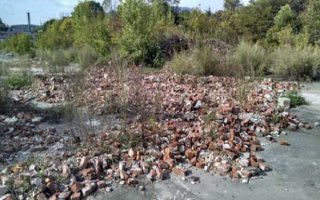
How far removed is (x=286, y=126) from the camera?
16.4ft

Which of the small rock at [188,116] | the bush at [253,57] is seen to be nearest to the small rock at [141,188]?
the small rock at [188,116]

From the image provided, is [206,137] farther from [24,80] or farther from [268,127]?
[24,80]

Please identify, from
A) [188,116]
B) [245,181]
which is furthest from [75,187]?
[188,116]

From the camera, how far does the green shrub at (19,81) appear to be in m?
8.10

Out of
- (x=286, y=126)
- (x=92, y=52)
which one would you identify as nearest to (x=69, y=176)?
(x=286, y=126)

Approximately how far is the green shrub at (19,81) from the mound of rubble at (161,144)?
2.86m

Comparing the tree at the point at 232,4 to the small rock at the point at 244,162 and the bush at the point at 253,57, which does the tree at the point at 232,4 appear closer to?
the bush at the point at 253,57

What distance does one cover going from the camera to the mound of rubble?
3.36 m

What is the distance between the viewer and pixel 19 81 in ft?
27.1

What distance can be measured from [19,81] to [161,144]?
533 cm

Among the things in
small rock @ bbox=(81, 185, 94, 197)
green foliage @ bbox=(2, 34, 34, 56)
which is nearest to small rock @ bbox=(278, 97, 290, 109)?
small rock @ bbox=(81, 185, 94, 197)

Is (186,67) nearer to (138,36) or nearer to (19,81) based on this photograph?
(138,36)

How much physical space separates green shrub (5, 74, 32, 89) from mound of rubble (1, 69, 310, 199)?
286cm

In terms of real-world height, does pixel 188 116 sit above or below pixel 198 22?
below
